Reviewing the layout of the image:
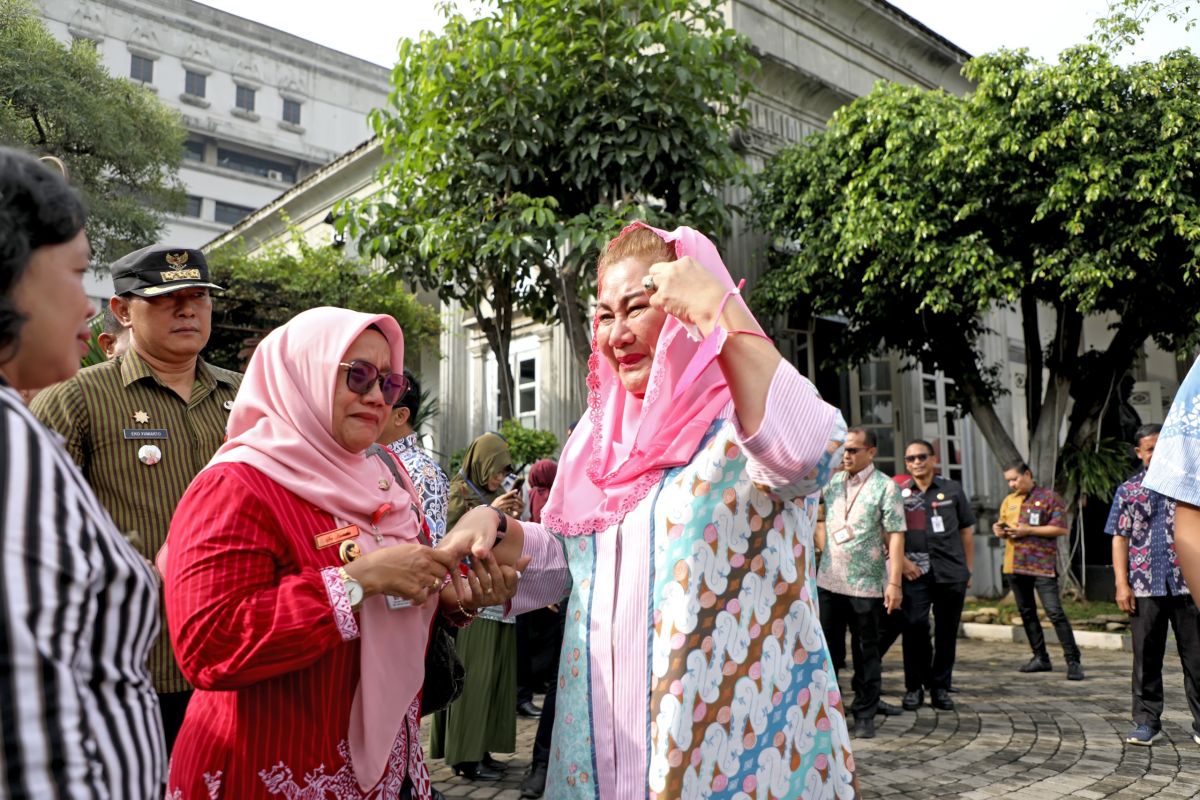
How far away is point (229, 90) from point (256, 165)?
3.32 m

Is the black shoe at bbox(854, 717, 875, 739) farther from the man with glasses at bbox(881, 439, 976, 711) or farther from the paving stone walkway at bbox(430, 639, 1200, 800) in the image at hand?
the man with glasses at bbox(881, 439, 976, 711)

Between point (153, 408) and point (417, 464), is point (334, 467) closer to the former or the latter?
point (153, 408)

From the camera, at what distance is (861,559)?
6203mm

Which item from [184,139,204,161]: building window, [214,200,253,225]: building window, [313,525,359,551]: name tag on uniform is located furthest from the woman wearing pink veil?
[184,139,204,161]: building window

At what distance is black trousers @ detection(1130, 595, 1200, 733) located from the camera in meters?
5.31

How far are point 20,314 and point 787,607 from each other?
4.44 feet

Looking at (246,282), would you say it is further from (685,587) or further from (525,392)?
(685,587)

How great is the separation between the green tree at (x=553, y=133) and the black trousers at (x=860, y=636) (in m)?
3.50

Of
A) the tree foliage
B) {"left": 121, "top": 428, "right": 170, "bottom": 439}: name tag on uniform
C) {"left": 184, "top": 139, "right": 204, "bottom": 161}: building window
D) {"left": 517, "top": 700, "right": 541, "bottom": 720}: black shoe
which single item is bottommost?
{"left": 517, "top": 700, "right": 541, "bottom": 720}: black shoe

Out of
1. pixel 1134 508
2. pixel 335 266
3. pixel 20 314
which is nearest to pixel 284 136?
pixel 335 266

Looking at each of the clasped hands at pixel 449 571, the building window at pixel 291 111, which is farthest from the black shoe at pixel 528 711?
the building window at pixel 291 111

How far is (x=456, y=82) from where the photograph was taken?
7871mm

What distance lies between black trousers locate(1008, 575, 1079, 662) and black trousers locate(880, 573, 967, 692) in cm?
156

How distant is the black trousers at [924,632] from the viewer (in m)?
6.56
